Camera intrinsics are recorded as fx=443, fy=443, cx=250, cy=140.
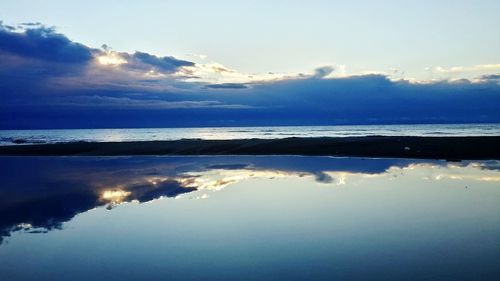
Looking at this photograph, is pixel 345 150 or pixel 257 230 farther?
pixel 345 150

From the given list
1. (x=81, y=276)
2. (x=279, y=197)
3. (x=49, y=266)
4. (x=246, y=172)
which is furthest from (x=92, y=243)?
(x=246, y=172)

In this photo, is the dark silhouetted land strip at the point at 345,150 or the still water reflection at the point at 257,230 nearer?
the still water reflection at the point at 257,230

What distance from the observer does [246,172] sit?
25844 mm

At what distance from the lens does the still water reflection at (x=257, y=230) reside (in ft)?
26.2

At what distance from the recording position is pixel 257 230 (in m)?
11.1

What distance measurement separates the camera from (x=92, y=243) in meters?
10.2

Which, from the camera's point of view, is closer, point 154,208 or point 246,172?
point 154,208

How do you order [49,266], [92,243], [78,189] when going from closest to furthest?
[49,266], [92,243], [78,189]

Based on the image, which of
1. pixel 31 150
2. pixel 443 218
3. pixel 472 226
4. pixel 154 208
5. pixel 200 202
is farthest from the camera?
pixel 31 150

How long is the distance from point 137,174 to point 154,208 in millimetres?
11841

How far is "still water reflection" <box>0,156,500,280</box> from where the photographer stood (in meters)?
7.98

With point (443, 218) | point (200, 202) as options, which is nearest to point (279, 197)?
point (200, 202)

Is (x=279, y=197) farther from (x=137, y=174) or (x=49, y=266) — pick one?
(x=137, y=174)

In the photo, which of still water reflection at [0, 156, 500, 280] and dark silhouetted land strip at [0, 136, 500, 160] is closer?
still water reflection at [0, 156, 500, 280]
